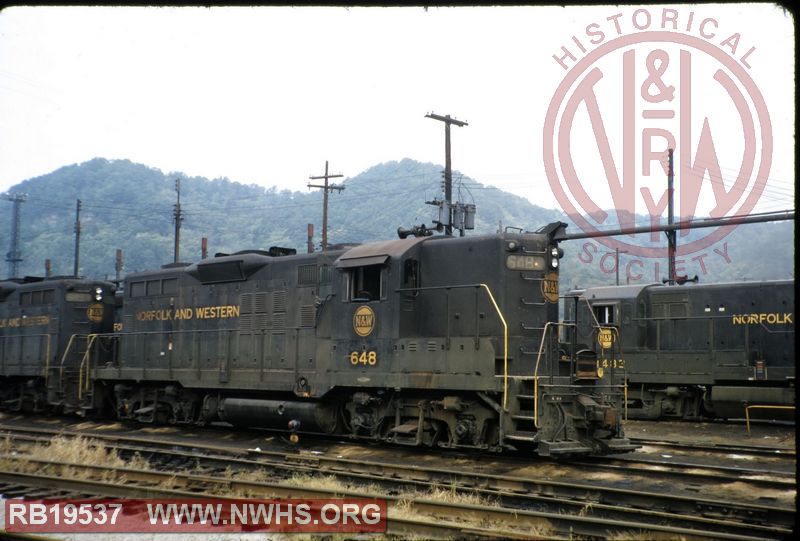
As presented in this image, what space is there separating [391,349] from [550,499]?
5.02 meters

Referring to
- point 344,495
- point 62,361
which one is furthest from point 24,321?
point 344,495

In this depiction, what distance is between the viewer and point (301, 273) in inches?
616

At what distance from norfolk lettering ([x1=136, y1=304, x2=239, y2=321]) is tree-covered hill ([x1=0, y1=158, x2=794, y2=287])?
77.1 m

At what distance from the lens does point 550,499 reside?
9.05m

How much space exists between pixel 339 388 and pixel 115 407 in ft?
30.1

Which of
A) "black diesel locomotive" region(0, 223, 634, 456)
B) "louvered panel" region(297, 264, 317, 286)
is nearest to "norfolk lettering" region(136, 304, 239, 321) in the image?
"black diesel locomotive" region(0, 223, 634, 456)

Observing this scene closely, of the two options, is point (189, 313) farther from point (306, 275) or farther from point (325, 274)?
point (325, 274)

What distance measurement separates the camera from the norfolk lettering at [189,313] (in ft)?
56.3

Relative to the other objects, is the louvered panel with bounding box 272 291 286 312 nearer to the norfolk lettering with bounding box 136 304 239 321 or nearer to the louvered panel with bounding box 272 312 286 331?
the louvered panel with bounding box 272 312 286 331

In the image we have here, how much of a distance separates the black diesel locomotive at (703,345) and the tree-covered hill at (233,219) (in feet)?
241

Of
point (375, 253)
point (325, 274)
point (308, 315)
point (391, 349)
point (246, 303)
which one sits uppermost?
point (375, 253)

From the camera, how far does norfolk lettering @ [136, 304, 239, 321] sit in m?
17.2

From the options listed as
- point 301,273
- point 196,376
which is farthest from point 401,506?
point 196,376

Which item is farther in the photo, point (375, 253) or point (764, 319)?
point (764, 319)
